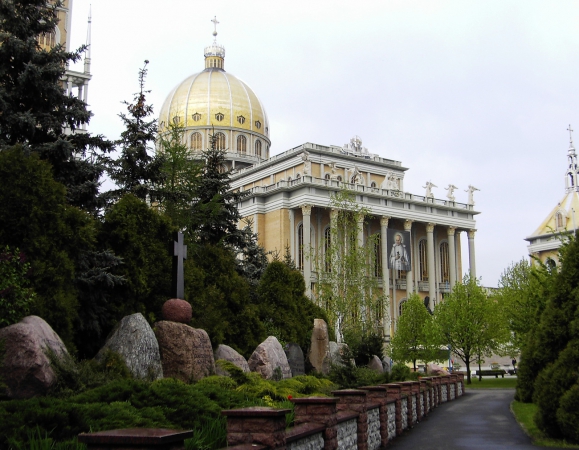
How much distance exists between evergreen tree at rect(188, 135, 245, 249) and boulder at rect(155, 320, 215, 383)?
1328 centimetres

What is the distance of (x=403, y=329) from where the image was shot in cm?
5475

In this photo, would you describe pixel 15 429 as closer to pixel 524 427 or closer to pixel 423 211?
pixel 524 427

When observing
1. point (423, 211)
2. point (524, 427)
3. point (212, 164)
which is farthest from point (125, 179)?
point (423, 211)

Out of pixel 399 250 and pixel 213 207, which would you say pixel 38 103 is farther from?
pixel 399 250

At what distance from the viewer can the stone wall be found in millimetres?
7379

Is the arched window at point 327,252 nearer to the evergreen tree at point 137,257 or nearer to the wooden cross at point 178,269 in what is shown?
the evergreen tree at point 137,257

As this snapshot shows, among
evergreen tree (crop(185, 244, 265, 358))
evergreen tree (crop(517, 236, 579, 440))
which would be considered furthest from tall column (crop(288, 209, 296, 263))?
evergreen tree (crop(517, 236, 579, 440))

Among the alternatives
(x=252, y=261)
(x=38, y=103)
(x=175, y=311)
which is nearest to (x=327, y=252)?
(x=252, y=261)

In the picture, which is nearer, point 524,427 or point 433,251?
point 524,427

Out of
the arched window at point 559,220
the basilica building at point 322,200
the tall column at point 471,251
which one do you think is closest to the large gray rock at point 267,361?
the basilica building at point 322,200

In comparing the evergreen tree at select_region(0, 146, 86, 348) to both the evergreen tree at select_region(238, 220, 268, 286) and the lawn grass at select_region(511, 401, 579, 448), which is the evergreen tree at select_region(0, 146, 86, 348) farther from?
the evergreen tree at select_region(238, 220, 268, 286)

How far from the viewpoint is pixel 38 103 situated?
18875 millimetres

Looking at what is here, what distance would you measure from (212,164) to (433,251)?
5119 centimetres

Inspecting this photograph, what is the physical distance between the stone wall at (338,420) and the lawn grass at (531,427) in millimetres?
2677
